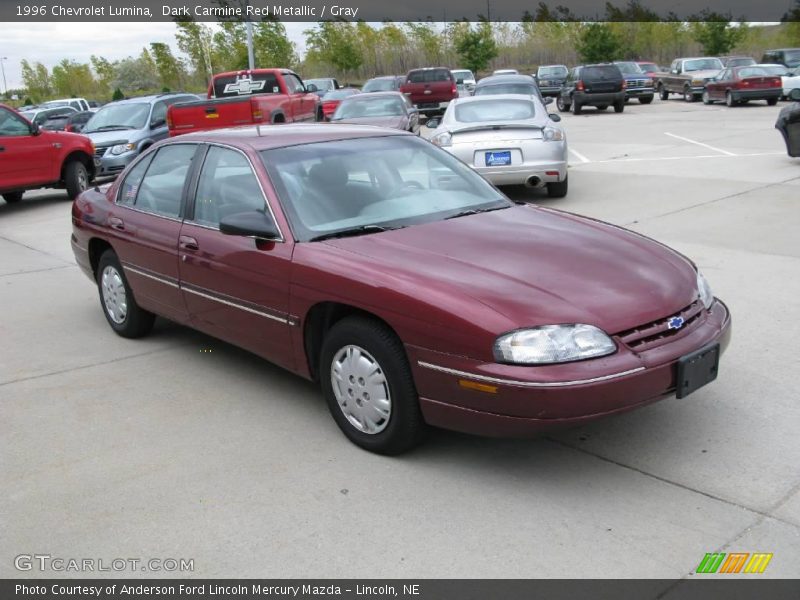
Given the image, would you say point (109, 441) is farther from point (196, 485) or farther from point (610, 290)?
point (610, 290)

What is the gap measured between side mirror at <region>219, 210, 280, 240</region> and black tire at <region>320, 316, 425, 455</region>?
0.67 m

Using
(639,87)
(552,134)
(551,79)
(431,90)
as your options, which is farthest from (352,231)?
(551,79)

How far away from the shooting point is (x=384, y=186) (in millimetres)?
4969

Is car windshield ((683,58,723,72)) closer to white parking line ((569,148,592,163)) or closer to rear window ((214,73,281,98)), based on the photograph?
white parking line ((569,148,592,163))

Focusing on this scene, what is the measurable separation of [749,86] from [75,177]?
21151 millimetres

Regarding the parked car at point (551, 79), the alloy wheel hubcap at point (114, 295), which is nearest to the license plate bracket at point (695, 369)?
the alloy wheel hubcap at point (114, 295)

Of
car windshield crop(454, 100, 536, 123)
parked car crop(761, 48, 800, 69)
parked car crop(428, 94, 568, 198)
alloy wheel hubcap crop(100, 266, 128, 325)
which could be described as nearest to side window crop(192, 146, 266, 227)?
alloy wheel hubcap crop(100, 266, 128, 325)

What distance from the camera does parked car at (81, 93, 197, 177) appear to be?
1625cm

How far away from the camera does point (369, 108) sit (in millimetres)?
16688

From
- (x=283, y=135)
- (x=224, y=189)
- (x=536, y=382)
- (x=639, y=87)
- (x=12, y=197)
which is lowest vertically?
(x=12, y=197)

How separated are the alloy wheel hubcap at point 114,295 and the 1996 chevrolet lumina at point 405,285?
0.34m

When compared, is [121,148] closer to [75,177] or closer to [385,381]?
[75,177]
